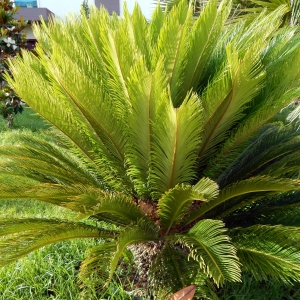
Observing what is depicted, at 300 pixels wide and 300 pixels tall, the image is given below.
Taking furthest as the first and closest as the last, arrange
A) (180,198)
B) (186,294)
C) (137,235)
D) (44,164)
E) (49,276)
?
(49,276) → (44,164) → (137,235) → (180,198) → (186,294)

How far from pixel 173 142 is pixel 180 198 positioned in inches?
11.2

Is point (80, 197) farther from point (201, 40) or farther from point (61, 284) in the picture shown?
point (201, 40)

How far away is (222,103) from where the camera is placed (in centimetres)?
214

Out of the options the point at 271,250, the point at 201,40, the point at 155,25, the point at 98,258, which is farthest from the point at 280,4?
the point at 98,258

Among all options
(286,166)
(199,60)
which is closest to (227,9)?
(199,60)

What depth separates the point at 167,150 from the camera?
2.04 meters

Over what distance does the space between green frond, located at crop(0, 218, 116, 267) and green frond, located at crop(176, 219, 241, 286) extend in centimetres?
55

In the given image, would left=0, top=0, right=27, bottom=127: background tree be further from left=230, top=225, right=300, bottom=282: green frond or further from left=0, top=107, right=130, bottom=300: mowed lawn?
left=230, top=225, right=300, bottom=282: green frond

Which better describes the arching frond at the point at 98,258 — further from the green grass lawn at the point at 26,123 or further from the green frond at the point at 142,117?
the green grass lawn at the point at 26,123

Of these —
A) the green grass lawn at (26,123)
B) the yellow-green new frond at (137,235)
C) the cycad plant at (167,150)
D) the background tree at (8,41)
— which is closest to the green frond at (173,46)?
the cycad plant at (167,150)

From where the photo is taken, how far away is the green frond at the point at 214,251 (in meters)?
1.80

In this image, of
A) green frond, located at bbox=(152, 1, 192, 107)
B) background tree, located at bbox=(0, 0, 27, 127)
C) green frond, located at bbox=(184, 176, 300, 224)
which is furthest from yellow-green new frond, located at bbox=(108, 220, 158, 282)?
background tree, located at bbox=(0, 0, 27, 127)

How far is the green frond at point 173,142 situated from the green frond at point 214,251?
0.30m

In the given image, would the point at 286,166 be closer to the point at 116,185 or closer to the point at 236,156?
the point at 236,156
